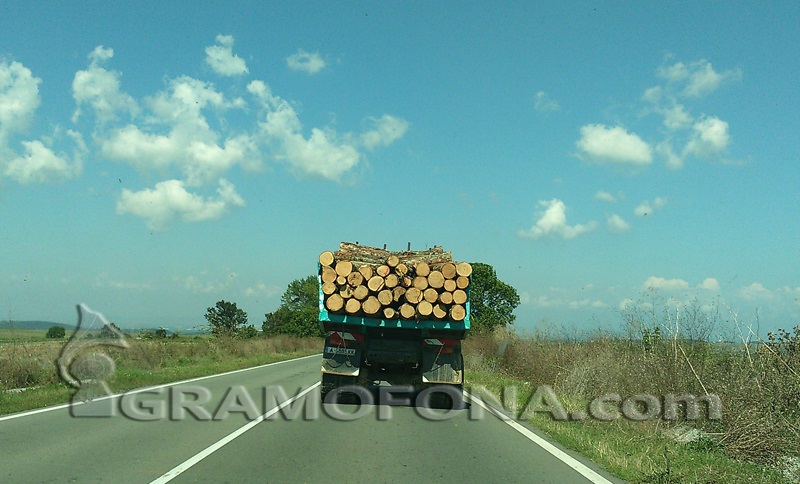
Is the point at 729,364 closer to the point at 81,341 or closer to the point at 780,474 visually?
the point at 780,474

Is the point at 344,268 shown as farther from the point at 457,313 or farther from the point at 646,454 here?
the point at 646,454

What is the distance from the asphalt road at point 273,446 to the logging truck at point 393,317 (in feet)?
2.55

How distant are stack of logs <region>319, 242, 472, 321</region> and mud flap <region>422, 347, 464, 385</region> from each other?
3.25ft

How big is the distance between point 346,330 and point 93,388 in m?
7.04

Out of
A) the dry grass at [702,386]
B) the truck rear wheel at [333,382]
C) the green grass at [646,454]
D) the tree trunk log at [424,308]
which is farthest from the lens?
the truck rear wheel at [333,382]

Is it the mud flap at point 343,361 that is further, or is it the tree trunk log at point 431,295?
the mud flap at point 343,361

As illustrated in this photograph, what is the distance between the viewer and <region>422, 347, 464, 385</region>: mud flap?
1524 centimetres

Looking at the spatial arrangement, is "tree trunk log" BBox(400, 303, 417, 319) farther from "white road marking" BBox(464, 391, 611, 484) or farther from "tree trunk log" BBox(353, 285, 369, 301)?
"white road marking" BBox(464, 391, 611, 484)

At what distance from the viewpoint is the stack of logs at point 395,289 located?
1473cm

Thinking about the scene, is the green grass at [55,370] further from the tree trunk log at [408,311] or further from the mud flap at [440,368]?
the mud flap at [440,368]

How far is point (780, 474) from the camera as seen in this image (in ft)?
28.5

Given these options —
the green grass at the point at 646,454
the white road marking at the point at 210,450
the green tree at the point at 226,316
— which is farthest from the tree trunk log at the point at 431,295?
the green tree at the point at 226,316

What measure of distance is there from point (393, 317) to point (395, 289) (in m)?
0.58

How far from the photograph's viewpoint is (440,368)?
1526cm
